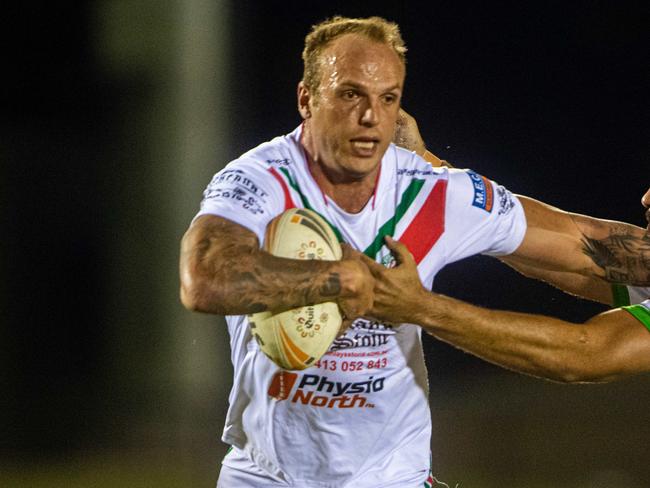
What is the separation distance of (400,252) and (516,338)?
0.47 metres

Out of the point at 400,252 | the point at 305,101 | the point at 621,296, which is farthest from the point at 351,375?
the point at 621,296

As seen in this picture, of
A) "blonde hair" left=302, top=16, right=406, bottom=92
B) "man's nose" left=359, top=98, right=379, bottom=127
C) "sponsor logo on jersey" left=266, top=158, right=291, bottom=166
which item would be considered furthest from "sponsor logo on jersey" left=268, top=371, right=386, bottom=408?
"blonde hair" left=302, top=16, right=406, bottom=92

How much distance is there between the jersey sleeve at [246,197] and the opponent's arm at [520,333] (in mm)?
304

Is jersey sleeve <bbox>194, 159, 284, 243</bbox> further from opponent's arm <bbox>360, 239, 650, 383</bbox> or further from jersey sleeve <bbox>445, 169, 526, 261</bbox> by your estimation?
jersey sleeve <bbox>445, 169, 526, 261</bbox>

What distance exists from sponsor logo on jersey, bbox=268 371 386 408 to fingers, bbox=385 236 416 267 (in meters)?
0.35

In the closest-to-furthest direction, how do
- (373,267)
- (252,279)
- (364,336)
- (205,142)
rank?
(252,279)
(373,267)
(364,336)
(205,142)

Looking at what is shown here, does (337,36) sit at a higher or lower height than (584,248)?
higher

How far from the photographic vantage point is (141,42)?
7.25 metres

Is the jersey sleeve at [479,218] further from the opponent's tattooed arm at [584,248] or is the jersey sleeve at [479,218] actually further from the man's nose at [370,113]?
the man's nose at [370,113]

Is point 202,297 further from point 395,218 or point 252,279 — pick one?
point 395,218

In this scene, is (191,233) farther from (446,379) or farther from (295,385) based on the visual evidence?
(446,379)

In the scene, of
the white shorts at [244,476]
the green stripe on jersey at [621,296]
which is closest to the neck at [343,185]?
the white shorts at [244,476]

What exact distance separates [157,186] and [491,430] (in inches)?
109

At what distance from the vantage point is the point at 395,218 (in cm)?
285
